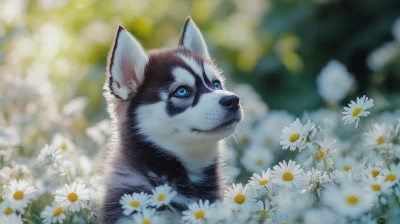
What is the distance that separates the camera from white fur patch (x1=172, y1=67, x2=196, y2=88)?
10.9 feet

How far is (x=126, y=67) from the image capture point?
3.46 metres

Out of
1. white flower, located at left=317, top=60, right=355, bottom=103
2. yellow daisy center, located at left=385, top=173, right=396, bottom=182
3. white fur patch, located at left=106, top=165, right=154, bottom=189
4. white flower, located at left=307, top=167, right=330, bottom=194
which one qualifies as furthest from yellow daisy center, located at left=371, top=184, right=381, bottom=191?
white flower, located at left=317, top=60, right=355, bottom=103

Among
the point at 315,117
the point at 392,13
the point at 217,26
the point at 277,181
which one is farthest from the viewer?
the point at 392,13

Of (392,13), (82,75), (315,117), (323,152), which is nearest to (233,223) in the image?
(323,152)

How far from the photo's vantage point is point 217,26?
7.46m

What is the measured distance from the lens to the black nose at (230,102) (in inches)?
124

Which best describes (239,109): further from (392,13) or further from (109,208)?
(392,13)

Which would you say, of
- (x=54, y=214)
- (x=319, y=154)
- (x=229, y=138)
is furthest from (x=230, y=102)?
(x=229, y=138)

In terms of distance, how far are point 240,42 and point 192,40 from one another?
3354mm

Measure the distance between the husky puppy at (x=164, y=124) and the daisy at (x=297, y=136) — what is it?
36 cm

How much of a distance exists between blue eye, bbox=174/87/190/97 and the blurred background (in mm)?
2005

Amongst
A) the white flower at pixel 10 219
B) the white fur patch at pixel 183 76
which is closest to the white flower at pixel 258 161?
the white fur patch at pixel 183 76

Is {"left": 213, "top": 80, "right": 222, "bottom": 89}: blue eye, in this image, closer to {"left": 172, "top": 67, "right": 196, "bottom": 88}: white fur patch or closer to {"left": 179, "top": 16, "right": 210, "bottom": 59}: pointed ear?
→ {"left": 172, "top": 67, "right": 196, "bottom": 88}: white fur patch

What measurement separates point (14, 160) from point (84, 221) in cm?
93
